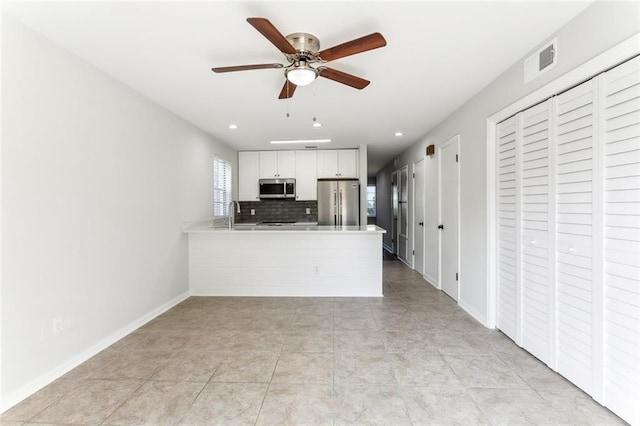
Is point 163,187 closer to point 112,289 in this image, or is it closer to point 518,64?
point 112,289

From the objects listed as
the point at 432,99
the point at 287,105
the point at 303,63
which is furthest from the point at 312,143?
the point at 303,63

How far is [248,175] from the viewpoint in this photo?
19.7 feet

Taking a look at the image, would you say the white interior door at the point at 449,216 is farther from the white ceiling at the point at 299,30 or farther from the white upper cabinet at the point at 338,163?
the white upper cabinet at the point at 338,163

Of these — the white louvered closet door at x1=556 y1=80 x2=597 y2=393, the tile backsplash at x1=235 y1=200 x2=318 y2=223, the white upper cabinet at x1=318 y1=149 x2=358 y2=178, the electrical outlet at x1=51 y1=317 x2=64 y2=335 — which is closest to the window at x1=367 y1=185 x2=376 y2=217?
the tile backsplash at x1=235 y1=200 x2=318 y2=223

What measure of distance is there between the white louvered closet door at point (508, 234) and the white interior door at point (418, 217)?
7.65 feet

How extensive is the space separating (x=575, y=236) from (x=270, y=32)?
7.39 ft

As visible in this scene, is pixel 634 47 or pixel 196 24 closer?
pixel 634 47

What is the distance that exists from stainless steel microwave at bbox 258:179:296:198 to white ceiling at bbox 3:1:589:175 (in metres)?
2.36

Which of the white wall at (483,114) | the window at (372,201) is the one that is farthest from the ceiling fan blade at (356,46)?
the window at (372,201)

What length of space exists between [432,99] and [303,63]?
6.11ft

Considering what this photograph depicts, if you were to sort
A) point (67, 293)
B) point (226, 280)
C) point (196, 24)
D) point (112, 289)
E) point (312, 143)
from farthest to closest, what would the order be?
point (312, 143), point (226, 280), point (112, 289), point (67, 293), point (196, 24)

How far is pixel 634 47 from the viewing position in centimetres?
151

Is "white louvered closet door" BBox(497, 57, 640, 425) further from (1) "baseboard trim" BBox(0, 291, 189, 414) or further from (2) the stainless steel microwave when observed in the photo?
(2) the stainless steel microwave

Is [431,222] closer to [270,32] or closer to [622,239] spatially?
[622,239]
